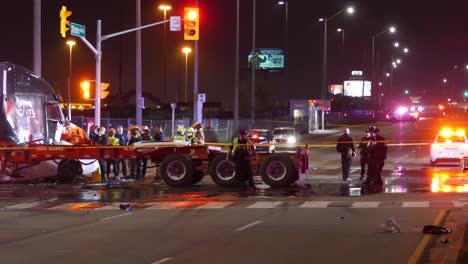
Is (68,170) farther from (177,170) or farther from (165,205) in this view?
(165,205)

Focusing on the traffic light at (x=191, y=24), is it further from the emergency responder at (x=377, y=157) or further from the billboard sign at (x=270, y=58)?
the billboard sign at (x=270, y=58)

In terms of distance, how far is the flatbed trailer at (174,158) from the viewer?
20.2m

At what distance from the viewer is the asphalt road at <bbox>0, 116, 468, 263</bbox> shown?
10.0 m

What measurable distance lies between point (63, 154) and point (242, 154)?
5.37 meters

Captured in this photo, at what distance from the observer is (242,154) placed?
795 inches

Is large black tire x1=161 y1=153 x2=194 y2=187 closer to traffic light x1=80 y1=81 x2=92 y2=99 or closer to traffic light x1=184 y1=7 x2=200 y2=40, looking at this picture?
traffic light x1=184 y1=7 x2=200 y2=40

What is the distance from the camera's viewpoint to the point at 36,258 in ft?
32.5

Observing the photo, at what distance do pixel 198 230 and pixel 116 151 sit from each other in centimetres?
910

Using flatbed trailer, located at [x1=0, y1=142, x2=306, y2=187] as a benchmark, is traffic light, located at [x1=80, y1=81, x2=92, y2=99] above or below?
above

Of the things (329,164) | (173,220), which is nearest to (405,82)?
(329,164)

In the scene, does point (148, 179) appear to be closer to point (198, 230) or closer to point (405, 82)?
point (198, 230)

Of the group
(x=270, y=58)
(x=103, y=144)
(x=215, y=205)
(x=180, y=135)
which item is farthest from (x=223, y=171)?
(x=270, y=58)

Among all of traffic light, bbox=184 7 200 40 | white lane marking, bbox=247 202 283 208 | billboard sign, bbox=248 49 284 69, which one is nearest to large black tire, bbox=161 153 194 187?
white lane marking, bbox=247 202 283 208

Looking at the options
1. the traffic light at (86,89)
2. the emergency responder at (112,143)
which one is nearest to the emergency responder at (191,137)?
the emergency responder at (112,143)
